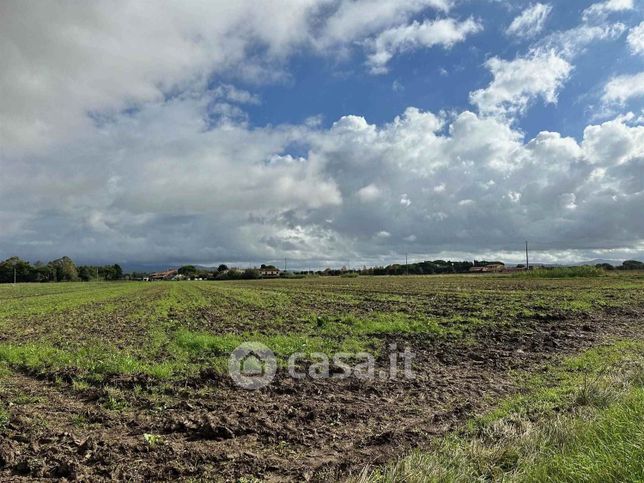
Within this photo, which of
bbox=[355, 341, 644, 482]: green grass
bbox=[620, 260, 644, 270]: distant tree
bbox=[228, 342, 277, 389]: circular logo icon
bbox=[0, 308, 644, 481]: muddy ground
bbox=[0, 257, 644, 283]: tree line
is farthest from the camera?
bbox=[0, 257, 644, 283]: tree line

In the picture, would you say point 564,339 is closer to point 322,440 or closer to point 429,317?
point 429,317

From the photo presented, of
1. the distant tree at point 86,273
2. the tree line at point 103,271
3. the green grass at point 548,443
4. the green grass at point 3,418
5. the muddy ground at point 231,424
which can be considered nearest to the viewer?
the green grass at point 548,443

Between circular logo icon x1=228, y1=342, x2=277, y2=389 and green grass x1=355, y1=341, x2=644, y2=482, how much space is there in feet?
13.6

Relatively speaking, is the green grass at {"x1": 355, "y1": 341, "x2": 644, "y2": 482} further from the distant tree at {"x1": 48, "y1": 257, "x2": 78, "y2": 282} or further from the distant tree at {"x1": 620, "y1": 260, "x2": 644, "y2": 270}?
the distant tree at {"x1": 48, "y1": 257, "x2": 78, "y2": 282}

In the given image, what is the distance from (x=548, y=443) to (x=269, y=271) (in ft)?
597

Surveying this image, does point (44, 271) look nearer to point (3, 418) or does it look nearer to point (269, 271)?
point (269, 271)

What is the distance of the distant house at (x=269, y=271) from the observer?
175 meters

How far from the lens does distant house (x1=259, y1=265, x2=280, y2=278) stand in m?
175

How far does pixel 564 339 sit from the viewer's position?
1375 centimetres

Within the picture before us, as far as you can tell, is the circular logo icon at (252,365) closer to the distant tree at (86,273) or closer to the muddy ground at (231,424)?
the muddy ground at (231,424)

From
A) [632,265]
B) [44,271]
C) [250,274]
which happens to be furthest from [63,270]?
[632,265]

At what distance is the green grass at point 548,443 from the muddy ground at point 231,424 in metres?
0.50

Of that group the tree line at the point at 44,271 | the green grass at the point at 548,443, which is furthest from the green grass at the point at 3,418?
the tree line at the point at 44,271

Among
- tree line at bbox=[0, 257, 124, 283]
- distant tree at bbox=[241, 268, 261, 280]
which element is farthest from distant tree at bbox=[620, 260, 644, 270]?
tree line at bbox=[0, 257, 124, 283]
